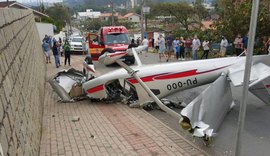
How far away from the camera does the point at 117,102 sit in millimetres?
10234

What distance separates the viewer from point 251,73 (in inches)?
306

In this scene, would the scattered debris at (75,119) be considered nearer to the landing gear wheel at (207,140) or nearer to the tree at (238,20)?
the landing gear wheel at (207,140)

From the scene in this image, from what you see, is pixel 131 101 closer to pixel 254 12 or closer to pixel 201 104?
pixel 201 104

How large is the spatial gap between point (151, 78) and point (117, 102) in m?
1.65

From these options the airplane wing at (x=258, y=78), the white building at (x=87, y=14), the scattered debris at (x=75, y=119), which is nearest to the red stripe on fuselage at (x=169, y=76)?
the airplane wing at (x=258, y=78)

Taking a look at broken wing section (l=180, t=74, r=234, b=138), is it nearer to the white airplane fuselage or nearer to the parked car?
the white airplane fuselage

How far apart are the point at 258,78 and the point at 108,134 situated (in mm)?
3803

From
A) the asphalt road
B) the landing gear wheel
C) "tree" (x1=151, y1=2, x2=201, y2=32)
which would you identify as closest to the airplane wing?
the asphalt road

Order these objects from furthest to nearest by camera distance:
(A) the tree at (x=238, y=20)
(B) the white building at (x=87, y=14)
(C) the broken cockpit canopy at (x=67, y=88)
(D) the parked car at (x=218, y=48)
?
1. (B) the white building at (x=87, y=14)
2. (D) the parked car at (x=218, y=48)
3. (A) the tree at (x=238, y=20)
4. (C) the broken cockpit canopy at (x=67, y=88)

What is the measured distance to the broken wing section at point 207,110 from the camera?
18.8 ft

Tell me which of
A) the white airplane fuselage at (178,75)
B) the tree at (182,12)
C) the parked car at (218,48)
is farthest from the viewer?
the tree at (182,12)

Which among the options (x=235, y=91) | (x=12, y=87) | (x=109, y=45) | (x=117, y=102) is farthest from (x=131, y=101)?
(x=109, y=45)

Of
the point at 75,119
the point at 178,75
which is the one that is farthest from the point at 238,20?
the point at 75,119

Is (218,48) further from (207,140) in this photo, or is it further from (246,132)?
(207,140)
